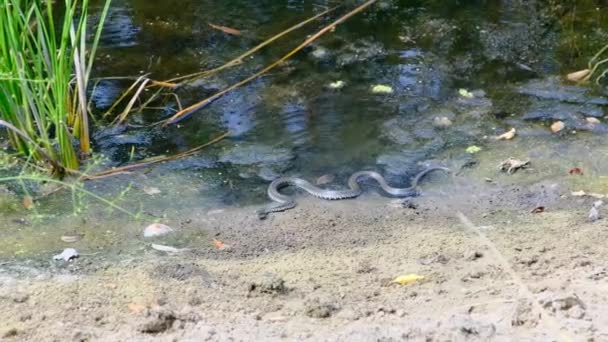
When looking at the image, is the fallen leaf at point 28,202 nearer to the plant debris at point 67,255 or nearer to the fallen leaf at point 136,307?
the plant debris at point 67,255

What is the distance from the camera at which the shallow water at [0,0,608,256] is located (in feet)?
18.2

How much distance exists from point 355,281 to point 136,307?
1.13m

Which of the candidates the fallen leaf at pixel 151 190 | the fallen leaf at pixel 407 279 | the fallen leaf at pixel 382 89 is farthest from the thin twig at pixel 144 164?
the fallen leaf at pixel 407 279

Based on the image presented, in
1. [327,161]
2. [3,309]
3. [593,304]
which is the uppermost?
[593,304]

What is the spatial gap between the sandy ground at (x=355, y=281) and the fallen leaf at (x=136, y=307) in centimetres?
1

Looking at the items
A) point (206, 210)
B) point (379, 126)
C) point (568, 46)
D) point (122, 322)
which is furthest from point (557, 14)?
point (122, 322)

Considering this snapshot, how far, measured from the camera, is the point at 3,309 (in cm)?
372

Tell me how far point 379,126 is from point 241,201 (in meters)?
1.57

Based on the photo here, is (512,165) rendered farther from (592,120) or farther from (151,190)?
(151,190)

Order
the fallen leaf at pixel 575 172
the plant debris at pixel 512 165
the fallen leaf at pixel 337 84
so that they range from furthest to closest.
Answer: the fallen leaf at pixel 337 84, the plant debris at pixel 512 165, the fallen leaf at pixel 575 172

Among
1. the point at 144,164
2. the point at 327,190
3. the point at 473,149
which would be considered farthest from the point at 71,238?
the point at 473,149

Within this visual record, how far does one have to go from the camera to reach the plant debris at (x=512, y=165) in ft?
18.6

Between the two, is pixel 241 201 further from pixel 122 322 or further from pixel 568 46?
pixel 568 46

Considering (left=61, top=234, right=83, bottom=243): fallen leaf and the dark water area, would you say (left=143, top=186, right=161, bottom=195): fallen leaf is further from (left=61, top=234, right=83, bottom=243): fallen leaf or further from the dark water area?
(left=61, top=234, right=83, bottom=243): fallen leaf
